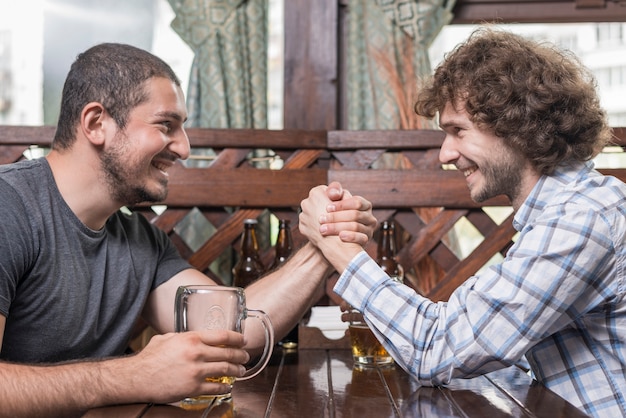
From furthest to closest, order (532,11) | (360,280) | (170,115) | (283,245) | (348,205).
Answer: (532,11)
(283,245)
(170,115)
(348,205)
(360,280)

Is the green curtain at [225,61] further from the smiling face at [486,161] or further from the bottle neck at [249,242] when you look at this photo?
the smiling face at [486,161]

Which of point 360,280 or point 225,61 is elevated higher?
point 225,61

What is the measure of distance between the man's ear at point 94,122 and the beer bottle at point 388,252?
83cm

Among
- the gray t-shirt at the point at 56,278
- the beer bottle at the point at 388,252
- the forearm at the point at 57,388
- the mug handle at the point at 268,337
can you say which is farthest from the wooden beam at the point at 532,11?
the forearm at the point at 57,388

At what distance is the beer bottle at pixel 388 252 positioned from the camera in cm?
214

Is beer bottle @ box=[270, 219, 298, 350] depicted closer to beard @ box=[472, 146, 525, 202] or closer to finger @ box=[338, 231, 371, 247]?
finger @ box=[338, 231, 371, 247]

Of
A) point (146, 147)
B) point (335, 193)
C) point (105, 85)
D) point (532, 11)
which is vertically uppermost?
point (532, 11)

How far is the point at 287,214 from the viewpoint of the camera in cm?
→ 227

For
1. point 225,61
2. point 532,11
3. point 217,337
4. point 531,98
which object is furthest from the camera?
point 532,11

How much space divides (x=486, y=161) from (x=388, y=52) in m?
1.29

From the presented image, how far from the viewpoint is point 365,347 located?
5.00 ft

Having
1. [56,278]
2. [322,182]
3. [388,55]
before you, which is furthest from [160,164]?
[388,55]

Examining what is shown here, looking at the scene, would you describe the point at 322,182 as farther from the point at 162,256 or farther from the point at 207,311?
the point at 207,311

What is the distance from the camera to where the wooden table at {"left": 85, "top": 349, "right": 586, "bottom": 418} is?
111 cm
